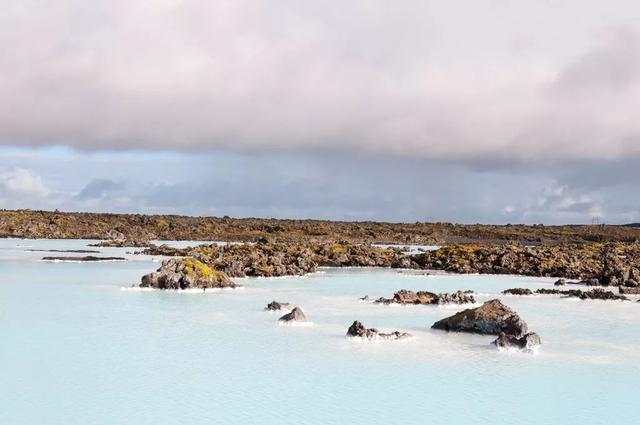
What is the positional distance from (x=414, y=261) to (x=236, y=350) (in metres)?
43.2

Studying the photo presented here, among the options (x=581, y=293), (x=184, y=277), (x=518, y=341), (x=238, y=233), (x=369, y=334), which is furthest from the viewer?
(x=238, y=233)

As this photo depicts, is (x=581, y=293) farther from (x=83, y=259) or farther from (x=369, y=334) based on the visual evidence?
(x=83, y=259)

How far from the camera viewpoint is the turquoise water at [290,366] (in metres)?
16.8

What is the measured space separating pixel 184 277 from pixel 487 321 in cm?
1841

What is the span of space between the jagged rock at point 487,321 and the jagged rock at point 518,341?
1.22 meters

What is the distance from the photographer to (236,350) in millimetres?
23594

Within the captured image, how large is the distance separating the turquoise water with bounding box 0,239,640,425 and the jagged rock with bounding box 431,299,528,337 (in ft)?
2.39

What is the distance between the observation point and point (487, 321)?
27125 mm

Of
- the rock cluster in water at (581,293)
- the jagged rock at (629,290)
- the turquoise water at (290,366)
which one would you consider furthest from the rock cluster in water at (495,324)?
the jagged rock at (629,290)

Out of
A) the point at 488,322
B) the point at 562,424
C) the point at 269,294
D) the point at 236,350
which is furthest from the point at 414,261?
the point at 562,424

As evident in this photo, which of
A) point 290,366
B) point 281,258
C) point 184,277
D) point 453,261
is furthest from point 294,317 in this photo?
point 453,261

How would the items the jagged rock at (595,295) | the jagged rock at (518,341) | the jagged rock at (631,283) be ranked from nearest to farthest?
the jagged rock at (518,341)
the jagged rock at (595,295)
the jagged rock at (631,283)

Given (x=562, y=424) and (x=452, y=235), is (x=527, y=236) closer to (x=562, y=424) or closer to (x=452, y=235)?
(x=452, y=235)

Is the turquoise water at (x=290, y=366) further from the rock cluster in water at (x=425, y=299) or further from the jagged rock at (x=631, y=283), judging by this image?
the jagged rock at (x=631, y=283)
